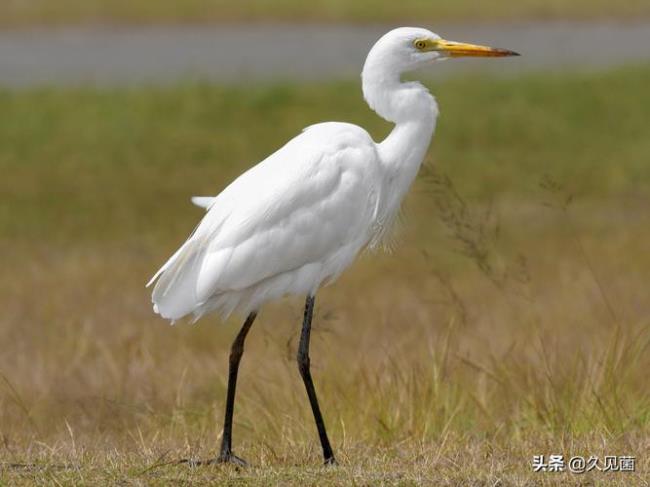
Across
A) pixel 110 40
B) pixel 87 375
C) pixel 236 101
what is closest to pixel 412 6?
pixel 110 40

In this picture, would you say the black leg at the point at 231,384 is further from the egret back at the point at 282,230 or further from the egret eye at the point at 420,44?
the egret eye at the point at 420,44

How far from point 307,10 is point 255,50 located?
4.52 meters

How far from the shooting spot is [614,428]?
625 cm

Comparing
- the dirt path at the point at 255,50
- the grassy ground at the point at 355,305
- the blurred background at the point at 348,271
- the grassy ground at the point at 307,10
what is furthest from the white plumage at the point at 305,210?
the grassy ground at the point at 307,10

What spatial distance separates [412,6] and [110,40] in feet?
18.8

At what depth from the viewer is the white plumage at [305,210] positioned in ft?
19.0

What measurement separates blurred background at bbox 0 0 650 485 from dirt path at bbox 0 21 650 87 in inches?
3.8

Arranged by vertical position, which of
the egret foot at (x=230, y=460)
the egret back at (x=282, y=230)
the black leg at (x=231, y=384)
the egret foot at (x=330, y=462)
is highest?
the egret back at (x=282, y=230)

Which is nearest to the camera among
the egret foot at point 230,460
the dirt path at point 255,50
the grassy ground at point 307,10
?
the egret foot at point 230,460

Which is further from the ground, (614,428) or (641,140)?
(614,428)

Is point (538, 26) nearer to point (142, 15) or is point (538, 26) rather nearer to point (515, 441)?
point (142, 15)

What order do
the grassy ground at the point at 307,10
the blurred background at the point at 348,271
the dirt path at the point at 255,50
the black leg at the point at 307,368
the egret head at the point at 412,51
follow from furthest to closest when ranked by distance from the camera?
1. the grassy ground at the point at 307,10
2. the dirt path at the point at 255,50
3. the blurred background at the point at 348,271
4. the egret head at the point at 412,51
5. the black leg at the point at 307,368

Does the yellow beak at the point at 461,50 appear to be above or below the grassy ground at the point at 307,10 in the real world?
above

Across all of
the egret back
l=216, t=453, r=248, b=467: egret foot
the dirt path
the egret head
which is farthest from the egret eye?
the dirt path
